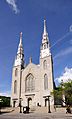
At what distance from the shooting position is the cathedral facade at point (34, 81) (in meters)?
60.6

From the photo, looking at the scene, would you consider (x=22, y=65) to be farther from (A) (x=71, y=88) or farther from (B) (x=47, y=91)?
(A) (x=71, y=88)

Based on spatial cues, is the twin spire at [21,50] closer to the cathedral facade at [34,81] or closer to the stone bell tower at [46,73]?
the cathedral facade at [34,81]

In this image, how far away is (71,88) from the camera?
3384 centimetres

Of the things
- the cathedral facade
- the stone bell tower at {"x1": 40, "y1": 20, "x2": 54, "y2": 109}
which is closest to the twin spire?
the cathedral facade

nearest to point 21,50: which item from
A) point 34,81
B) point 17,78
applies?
point 17,78

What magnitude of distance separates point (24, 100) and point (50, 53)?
64.6 feet

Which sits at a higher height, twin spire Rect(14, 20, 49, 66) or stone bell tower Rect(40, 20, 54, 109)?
twin spire Rect(14, 20, 49, 66)

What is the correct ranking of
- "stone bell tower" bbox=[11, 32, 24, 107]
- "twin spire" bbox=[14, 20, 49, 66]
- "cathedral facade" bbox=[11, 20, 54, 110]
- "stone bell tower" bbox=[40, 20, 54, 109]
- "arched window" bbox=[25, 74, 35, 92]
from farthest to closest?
1. "twin spire" bbox=[14, 20, 49, 66]
2. "stone bell tower" bbox=[11, 32, 24, 107]
3. "arched window" bbox=[25, 74, 35, 92]
4. "cathedral facade" bbox=[11, 20, 54, 110]
5. "stone bell tower" bbox=[40, 20, 54, 109]

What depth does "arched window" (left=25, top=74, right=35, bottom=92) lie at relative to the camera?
6541 cm

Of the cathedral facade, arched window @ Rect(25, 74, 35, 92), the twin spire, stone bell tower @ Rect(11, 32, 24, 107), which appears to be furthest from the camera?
the twin spire

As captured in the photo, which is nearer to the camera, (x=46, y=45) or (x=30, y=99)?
(x=30, y=99)

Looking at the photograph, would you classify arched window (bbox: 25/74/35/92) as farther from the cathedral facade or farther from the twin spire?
the twin spire

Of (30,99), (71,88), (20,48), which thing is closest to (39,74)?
(30,99)

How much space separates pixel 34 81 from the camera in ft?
215
